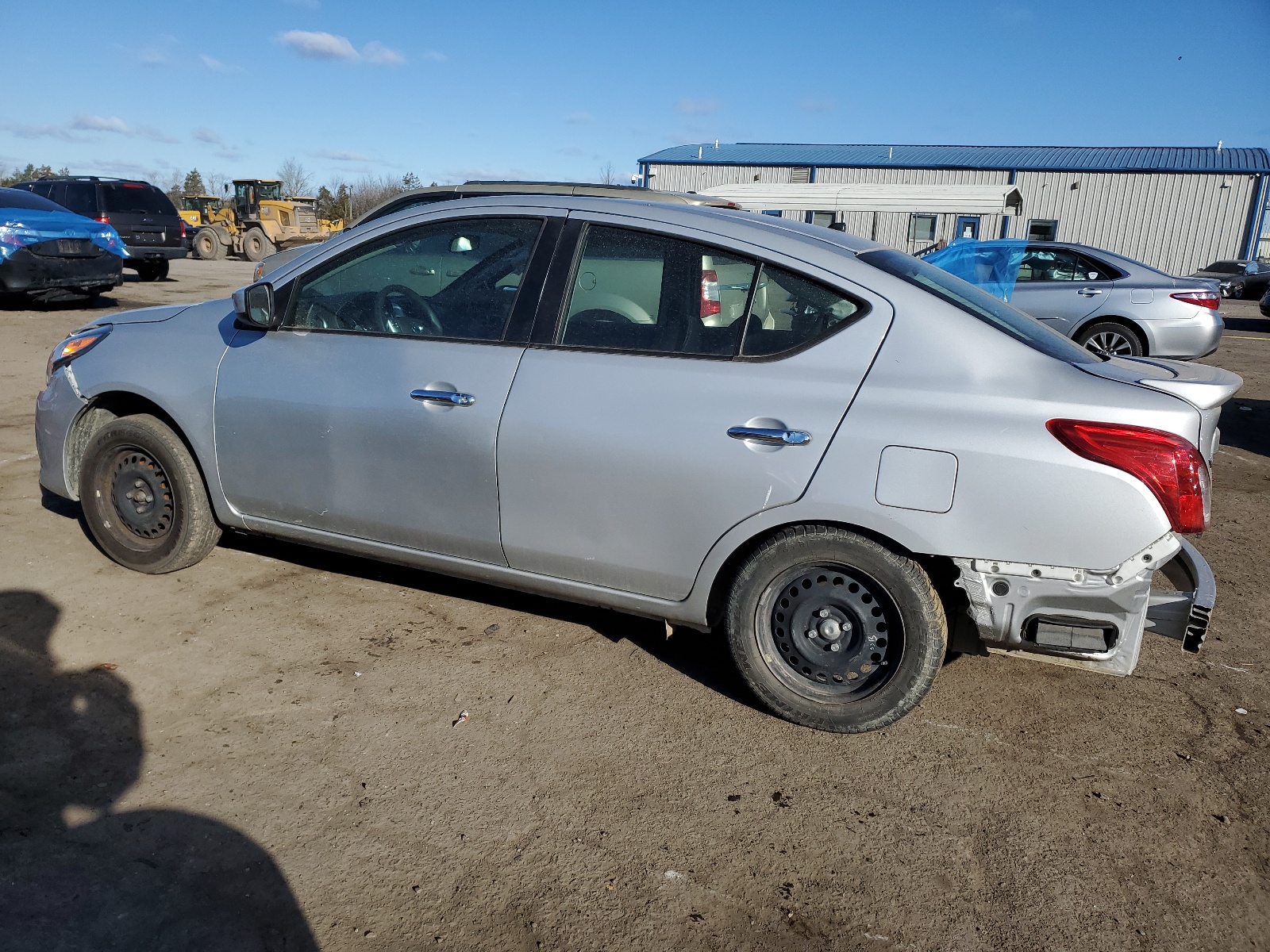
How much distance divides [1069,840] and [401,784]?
2.01 meters

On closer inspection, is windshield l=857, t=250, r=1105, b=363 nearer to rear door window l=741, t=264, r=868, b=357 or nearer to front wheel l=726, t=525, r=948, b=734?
rear door window l=741, t=264, r=868, b=357

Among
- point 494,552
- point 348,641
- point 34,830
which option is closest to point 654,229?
point 494,552

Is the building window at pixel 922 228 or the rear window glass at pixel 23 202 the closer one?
the rear window glass at pixel 23 202

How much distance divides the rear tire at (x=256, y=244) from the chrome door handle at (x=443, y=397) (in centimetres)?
3169

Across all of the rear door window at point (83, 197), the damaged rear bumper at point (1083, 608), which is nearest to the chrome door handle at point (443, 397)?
the damaged rear bumper at point (1083, 608)

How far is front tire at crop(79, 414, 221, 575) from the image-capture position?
4.09 meters

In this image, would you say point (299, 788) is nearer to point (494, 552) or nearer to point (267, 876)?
point (267, 876)

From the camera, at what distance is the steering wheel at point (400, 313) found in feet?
11.8

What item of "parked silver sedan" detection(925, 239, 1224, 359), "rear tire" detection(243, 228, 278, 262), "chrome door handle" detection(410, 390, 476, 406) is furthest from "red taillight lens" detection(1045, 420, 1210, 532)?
"rear tire" detection(243, 228, 278, 262)

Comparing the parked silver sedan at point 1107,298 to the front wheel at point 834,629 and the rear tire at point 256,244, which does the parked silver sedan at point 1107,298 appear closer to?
the front wheel at point 834,629

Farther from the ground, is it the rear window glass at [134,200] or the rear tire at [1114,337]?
the rear window glass at [134,200]

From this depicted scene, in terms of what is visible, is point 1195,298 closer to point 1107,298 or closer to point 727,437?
point 1107,298

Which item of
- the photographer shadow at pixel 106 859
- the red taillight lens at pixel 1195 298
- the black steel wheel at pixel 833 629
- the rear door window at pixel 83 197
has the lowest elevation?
the photographer shadow at pixel 106 859

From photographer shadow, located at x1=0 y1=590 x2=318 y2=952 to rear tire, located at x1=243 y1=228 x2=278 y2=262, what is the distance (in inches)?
1260
